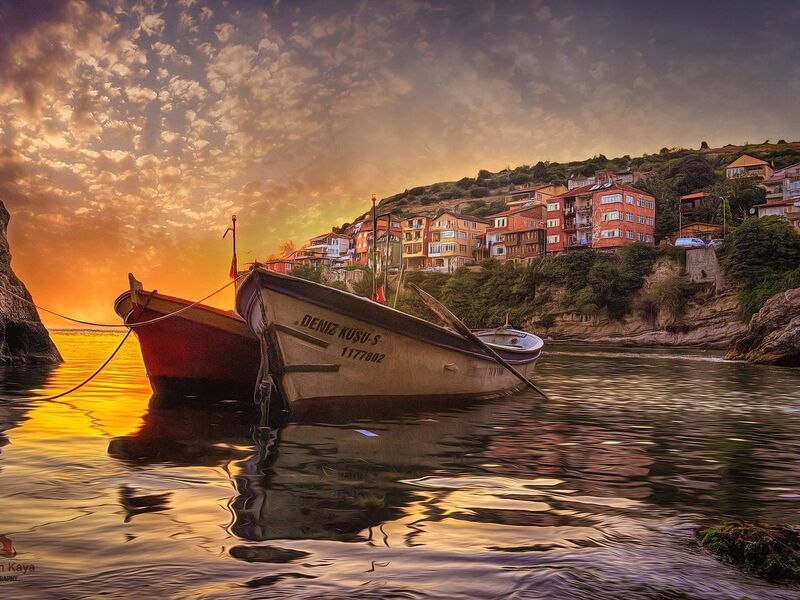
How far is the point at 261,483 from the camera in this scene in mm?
6266

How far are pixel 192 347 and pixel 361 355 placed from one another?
17.5 ft

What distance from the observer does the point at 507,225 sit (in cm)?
8931

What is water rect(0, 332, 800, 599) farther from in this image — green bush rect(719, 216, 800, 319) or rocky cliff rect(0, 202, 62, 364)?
green bush rect(719, 216, 800, 319)

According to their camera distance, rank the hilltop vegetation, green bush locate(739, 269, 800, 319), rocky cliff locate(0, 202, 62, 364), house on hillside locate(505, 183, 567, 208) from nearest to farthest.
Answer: rocky cliff locate(0, 202, 62, 364)
green bush locate(739, 269, 800, 319)
the hilltop vegetation
house on hillside locate(505, 183, 567, 208)

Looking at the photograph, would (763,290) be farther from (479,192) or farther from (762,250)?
(479,192)

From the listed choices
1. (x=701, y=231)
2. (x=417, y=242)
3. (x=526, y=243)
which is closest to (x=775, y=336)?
(x=701, y=231)

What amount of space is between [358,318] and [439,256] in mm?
83648

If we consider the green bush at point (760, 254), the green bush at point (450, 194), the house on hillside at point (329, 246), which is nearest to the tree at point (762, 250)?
the green bush at point (760, 254)

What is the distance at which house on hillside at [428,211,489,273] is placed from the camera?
306 feet

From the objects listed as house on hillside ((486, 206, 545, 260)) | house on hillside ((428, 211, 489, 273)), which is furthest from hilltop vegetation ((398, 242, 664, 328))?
house on hillside ((428, 211, 489, 273))

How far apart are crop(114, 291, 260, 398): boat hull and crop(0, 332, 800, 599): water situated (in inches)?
108

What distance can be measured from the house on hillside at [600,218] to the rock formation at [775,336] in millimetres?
36844

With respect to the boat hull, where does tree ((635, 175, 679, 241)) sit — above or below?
above

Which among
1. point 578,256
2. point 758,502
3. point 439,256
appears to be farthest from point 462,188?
point 758,502
